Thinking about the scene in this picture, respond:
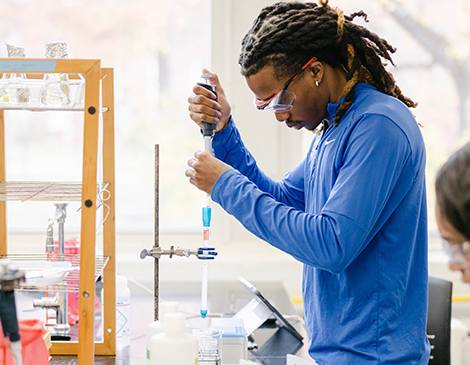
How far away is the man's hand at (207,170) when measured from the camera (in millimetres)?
1157

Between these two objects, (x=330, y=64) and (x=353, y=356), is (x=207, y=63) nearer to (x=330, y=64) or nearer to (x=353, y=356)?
(x=330, y=64)

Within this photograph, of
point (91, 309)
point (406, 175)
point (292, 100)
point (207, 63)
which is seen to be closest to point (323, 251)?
point (406, 175)

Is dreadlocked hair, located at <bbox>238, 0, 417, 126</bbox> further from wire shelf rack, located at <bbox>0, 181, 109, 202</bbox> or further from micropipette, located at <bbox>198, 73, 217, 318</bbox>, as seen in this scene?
wire shelf rack, located at <bbox>0, 181, 109, 202</bbox>

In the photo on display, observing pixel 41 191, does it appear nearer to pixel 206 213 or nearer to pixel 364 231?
pixel 206 213

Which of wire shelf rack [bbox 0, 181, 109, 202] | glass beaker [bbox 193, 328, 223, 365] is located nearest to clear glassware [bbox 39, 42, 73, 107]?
wire shelf rack [bbox 0, 181, 109, 202]

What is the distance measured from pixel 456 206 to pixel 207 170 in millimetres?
611

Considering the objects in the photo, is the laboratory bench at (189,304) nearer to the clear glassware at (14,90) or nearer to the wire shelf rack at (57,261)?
the wire shelf rack at (57,261)

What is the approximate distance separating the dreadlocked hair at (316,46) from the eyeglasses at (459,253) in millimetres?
494

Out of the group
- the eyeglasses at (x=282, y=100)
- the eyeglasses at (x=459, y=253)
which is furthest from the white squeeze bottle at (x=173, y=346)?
the eyeglasses at (x=282, y=100)

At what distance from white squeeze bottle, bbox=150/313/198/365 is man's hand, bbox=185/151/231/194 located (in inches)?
14.4

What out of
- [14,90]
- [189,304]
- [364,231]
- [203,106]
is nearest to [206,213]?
[203,106]

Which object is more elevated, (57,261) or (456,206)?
(456,206)

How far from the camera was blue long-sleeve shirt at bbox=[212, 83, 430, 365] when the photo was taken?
1007 mm

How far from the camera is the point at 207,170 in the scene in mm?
1162
